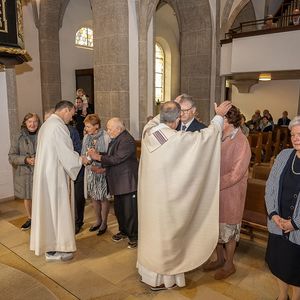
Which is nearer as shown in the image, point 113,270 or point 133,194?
point 113,270

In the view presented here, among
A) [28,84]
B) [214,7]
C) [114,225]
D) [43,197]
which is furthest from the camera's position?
[28,84]

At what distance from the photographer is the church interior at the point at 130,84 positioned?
316 centimetres

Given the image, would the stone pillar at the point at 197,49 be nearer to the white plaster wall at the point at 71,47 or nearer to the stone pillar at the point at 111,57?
the stone pillar at the point at 111,57

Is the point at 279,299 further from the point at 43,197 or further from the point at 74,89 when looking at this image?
the point at 74,89

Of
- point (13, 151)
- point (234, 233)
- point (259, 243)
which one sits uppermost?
point (13, 151)

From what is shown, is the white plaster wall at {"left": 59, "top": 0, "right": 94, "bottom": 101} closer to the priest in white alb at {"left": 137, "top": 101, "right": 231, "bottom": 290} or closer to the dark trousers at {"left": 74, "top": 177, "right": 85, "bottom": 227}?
the dark trousers at {"left": 74, "top": 177, "right": 85, "bottom": 227}

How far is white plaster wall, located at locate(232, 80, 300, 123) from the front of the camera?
14047 mm

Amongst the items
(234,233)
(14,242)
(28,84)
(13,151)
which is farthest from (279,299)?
(28,84)

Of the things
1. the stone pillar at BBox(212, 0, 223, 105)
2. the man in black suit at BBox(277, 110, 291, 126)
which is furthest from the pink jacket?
the man in black suit at BBox(277, 110, 291, 126)

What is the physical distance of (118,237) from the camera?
4.10m

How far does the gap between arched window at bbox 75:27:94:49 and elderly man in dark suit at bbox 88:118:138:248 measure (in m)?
9.35

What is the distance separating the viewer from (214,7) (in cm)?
963

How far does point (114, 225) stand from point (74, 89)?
328 inches

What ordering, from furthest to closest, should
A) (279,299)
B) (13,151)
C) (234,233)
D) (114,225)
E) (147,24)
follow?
(147,24) < (114,225) < (13,151) < (234,233) < (279,299)
